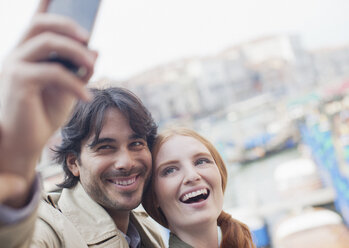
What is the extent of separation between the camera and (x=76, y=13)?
1.90 feet

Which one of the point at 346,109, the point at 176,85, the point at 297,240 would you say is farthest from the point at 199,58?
the point at 297,240

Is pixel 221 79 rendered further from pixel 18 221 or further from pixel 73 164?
pixel 18 221

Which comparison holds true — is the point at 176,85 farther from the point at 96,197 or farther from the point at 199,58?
the point at 96,197

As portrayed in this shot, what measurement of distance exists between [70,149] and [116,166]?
1.31 feet

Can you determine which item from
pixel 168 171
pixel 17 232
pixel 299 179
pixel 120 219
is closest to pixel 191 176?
pixel 168 171

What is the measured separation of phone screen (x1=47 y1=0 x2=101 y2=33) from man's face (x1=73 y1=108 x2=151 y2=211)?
1.11m

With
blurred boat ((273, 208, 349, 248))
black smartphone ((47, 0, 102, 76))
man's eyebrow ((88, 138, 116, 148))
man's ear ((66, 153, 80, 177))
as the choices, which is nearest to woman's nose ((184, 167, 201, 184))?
man's eyebrow ((88, 138, 116, 148))

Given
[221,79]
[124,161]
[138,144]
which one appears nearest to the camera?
[124,161]

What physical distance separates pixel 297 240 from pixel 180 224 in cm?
572

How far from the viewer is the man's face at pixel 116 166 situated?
5.45 feet

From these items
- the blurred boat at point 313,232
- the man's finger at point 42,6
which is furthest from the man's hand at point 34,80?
the blurred boat at point 313,232

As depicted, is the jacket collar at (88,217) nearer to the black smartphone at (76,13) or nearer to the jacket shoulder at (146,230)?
the jacket shoulder at (146,230)

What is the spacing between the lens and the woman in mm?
1608

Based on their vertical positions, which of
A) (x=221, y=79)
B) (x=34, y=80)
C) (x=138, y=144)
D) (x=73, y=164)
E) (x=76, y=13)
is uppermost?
(x=221, y=79)
